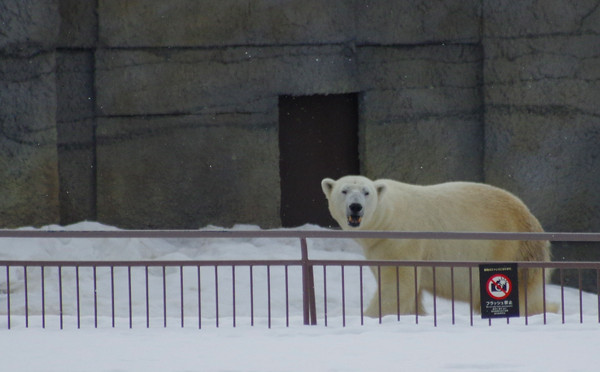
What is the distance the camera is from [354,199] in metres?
7.51

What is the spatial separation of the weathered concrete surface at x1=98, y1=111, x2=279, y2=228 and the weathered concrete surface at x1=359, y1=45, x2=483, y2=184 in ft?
3.42

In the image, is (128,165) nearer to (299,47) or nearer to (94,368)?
(299,47)

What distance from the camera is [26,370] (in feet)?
16.5

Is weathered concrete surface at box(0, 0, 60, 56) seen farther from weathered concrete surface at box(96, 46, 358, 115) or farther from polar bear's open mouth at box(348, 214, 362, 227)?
polar bear's open mouth at box(348, 214, 362, 227)

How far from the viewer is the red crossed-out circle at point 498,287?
617 centimetres

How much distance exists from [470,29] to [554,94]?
42.4 inches

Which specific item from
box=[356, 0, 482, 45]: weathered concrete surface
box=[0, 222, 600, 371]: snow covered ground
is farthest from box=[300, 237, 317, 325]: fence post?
box=[356, 0, 482, 45]: weathered concrete surface

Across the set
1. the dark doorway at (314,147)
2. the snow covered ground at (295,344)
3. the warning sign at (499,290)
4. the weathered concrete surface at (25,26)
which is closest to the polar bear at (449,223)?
the snow covered ground at (295,344)

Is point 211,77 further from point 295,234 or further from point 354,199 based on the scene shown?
point 295,234

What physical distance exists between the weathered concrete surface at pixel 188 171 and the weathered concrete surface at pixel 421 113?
1041 mm

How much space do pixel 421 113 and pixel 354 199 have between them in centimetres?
355

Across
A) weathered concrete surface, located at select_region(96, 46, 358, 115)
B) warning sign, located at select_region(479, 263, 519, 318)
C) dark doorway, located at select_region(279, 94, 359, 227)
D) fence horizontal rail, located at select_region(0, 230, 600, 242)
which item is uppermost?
weathered concrete surface, located at select_region(96, 46, 358, 115)

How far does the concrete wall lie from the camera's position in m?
10.5

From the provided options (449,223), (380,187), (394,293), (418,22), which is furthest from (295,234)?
(418,22)
